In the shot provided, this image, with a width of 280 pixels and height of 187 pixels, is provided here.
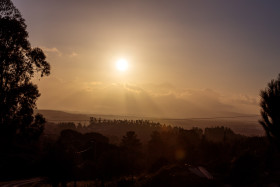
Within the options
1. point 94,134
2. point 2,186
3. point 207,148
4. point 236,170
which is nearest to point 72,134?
point 94,134

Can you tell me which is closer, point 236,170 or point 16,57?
point 16,57

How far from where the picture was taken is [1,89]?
20.5m

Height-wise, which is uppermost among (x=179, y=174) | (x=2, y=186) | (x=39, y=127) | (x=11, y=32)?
(x=11, y=32)

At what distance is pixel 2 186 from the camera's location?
3119 centimetres

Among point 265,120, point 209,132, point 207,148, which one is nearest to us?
point 265,120

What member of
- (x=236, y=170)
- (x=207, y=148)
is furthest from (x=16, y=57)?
(x=207, y=148)

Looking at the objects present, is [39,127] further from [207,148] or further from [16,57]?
[207,148]

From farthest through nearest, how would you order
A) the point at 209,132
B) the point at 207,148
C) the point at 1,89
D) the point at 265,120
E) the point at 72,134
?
1. the point at 209,132
2. the point at 72,134
3. the point at 207,148
4. the point at 265,120
5. the point at 1,89

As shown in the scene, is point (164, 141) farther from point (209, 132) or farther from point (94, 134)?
point (209, 132)

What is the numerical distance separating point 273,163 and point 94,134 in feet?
199

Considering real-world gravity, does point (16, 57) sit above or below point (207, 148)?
above

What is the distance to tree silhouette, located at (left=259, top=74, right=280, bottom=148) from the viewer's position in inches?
835

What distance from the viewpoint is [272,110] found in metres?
21.5

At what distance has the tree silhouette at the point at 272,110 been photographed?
835 inches
